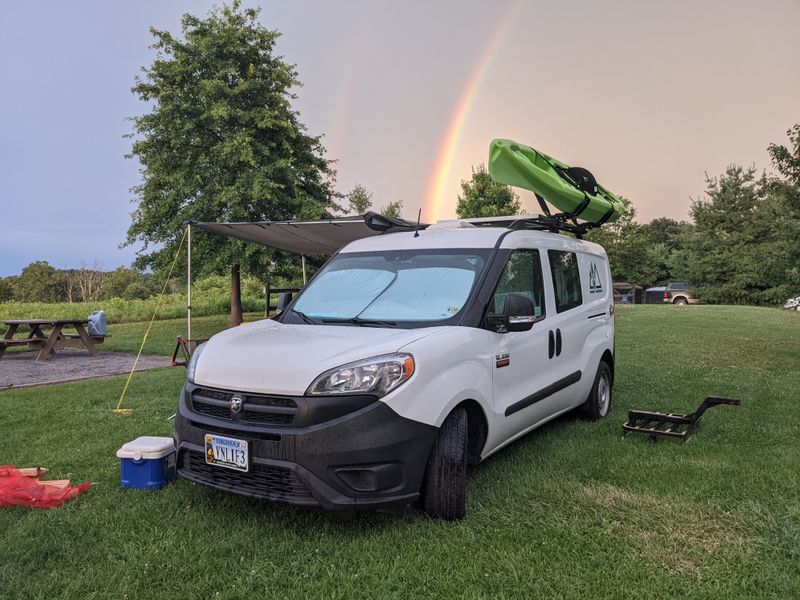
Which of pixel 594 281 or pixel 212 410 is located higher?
pixel 594 281

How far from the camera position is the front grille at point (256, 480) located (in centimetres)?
300

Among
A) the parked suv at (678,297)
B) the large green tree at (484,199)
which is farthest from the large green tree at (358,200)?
the parked suv at (678,297)

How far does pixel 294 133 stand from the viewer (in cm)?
1883

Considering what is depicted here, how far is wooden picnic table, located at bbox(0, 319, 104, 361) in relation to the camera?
36.8ft

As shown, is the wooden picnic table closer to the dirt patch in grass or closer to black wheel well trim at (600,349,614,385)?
black wheel well trim at (600,349,614,385)

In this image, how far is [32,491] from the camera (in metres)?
3.68

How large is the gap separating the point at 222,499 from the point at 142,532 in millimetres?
573

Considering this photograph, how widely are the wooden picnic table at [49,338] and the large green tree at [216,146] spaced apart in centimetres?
559

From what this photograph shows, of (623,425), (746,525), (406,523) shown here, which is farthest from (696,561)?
(623,425)

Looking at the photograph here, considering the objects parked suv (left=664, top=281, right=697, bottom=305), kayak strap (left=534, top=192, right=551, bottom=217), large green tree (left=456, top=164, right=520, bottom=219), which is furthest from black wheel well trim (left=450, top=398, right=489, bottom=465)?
parked suv (left=664, top=281, right=697, bottom=305)

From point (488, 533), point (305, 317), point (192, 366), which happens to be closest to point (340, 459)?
point (488, 533)

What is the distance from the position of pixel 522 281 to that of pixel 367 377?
1851 mm

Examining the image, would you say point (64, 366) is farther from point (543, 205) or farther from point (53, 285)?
point (53, 285)

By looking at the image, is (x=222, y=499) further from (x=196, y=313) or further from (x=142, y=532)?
(x=196, y=313)
